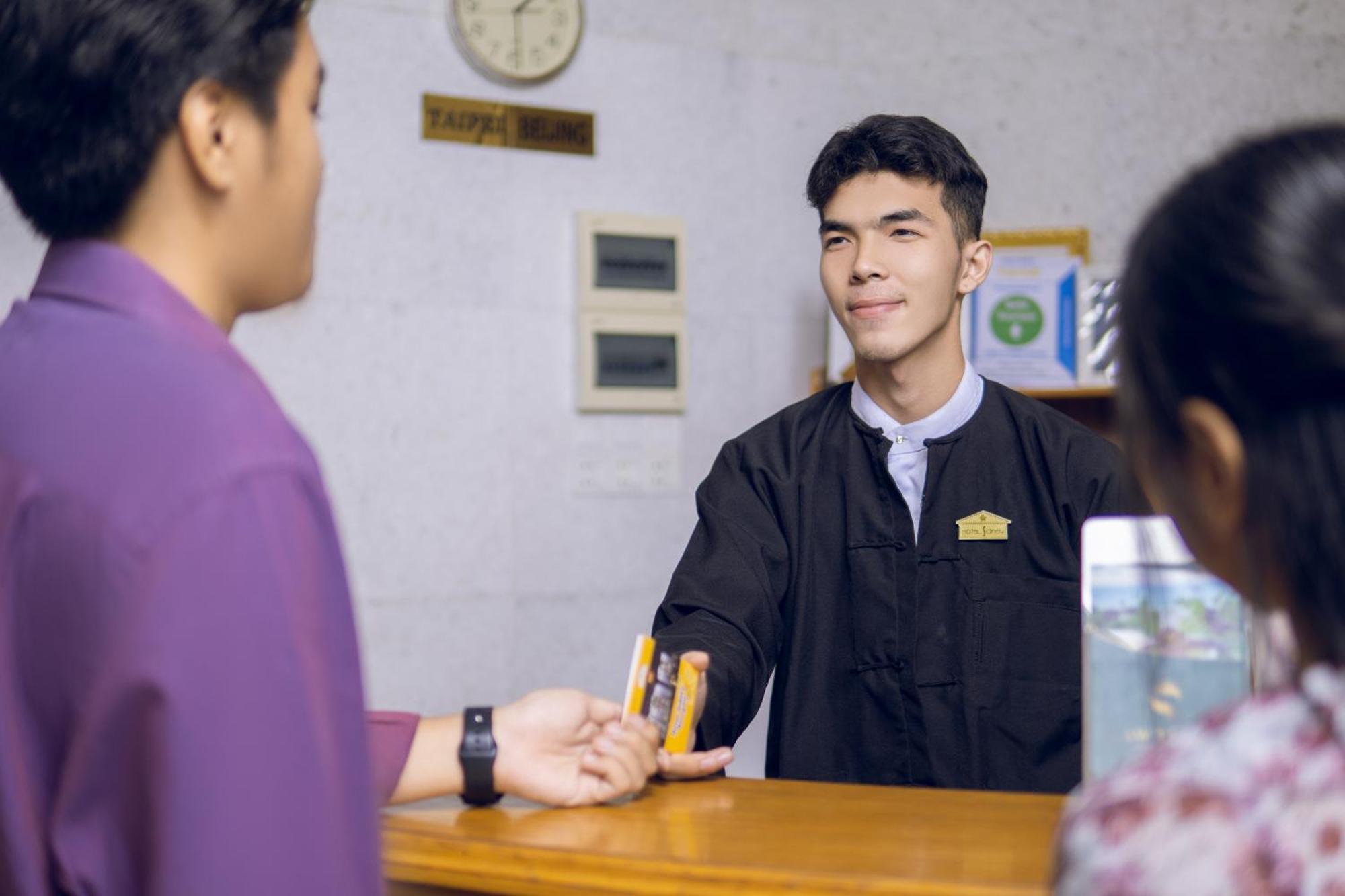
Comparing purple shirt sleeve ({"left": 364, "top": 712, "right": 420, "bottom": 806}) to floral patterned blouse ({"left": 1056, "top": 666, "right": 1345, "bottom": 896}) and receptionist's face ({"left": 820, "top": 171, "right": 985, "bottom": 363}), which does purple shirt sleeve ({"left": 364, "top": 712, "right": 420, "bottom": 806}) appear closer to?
floral patterned blouse ({"left": 1056, "top": 666, "right": 1345, "bottom": 896})

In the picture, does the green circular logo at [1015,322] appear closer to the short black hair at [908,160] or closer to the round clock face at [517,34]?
the short black hair at [908,160]

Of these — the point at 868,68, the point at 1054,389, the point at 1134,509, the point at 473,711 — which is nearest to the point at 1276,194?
the point at 1134,509

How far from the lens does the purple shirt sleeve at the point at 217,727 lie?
69 centimetres

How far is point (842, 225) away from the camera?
7.16 ft

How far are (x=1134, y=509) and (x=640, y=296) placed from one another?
7.51ft

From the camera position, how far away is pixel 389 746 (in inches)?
53.7

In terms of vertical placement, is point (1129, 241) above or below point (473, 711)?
above

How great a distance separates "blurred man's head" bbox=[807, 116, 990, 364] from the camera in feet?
6.98

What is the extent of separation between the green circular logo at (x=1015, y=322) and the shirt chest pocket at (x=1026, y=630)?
1.23 metres

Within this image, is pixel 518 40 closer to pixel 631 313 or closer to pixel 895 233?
pixel 631 313

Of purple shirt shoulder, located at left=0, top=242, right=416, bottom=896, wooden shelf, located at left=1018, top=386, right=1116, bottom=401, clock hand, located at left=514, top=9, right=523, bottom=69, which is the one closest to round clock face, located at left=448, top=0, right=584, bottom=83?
clock hand, located at left=514, top=9, right=523, bottom=69

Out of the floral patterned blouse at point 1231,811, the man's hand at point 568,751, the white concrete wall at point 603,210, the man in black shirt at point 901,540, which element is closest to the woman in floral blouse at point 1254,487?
the floral patterned blouse at point 1231,811

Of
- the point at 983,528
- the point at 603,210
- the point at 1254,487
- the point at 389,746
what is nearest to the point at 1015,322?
the point at 603,210

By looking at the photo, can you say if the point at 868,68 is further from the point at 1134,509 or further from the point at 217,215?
the point at 217,215
